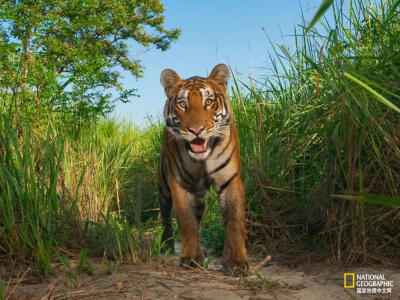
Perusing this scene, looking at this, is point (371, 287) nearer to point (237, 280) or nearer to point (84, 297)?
point (237, 280)

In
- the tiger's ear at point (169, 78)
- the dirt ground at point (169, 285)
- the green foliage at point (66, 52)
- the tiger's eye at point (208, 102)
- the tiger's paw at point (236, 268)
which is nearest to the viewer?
the dirt ground at point (169, 285)

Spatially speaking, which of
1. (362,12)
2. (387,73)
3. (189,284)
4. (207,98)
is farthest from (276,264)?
(362,12)

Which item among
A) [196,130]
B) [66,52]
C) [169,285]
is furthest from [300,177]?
[66,52]

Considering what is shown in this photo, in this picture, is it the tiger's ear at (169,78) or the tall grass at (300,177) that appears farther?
the tiger's ear at (169,78)

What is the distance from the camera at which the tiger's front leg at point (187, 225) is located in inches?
133

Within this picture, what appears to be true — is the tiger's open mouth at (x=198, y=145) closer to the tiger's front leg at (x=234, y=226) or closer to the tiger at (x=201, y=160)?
the tiger at (x=201, y=160)

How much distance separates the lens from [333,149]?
141 inches

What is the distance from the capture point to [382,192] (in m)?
3.33

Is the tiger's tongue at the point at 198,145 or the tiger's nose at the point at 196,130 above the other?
the tiger's nose at the point at 196,130

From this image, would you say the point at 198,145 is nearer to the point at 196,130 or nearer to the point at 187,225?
the point at 196,130

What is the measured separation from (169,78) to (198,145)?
0.77 meters

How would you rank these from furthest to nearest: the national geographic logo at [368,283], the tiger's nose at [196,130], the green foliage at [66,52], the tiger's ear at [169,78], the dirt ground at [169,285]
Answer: the green foliage at [66,52] < the tiger's ear at [169,78] < the tiger's nose at [196,130] < the national geographic logo at [368,283] < the dirt ground at [169,285]

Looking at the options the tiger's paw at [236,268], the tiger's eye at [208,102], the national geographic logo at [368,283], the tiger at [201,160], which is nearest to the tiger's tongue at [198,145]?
the tiger at [201,160]

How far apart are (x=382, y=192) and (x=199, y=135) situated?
1.38 metres
